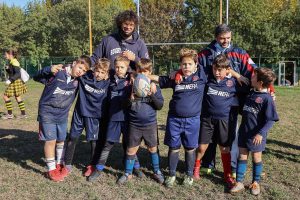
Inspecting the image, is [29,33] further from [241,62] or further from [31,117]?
[241,62]

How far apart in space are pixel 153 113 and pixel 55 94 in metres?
1.29

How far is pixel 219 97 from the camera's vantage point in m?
4.64

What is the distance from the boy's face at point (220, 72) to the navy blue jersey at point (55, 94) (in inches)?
71.3

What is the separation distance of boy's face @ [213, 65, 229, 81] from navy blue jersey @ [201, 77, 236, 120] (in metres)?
0.07

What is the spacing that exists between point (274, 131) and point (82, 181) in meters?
4.75

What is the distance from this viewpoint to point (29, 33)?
1614 inches

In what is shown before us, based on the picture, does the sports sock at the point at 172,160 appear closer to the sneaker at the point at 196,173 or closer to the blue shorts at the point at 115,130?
the sneaker at the point at 196,173

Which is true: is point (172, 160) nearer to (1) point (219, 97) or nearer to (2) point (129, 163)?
(2) point (129, 163)

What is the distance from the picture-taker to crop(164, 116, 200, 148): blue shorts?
4629 millimetres

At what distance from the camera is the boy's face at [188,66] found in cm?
453

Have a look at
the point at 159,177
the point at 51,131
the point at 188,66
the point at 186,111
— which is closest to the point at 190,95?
the point at 186,111

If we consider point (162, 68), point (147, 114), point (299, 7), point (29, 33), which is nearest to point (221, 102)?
point (147, 114)

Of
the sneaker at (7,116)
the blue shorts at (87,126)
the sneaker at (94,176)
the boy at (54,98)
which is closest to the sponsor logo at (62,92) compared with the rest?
the boy at (54,98)

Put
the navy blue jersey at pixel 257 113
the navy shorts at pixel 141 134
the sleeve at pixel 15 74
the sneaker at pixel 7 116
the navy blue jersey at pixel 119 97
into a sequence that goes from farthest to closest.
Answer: the sneaker at pixel 7 116
the sleeve at pixel 15 74
the navy blue jersey at pixel 119 97
the navy shorts at pixel 141 134
the navy blue jersey at pixel 257 113
